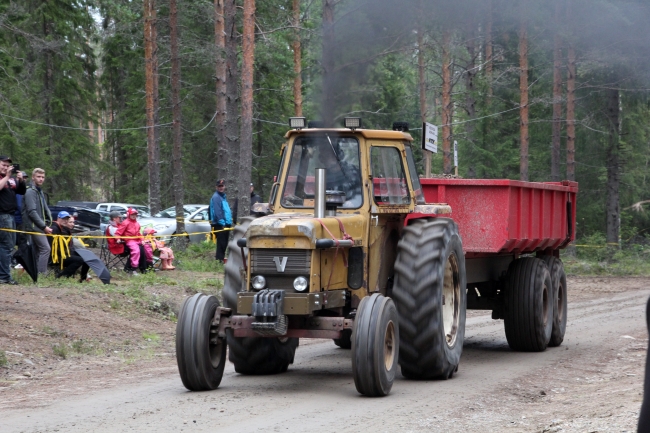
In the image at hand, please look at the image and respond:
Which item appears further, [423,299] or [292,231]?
[423,299]

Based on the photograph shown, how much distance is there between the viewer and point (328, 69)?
33.2 feet

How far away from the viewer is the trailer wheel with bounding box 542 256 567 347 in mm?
12867

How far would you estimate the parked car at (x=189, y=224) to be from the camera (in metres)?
30.1

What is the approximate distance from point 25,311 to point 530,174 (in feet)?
94.8

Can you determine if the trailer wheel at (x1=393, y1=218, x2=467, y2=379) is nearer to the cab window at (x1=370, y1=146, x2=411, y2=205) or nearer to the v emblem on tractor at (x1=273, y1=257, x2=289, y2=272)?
the cab window at (x1=370, y1=146, x2=411, y2=205)

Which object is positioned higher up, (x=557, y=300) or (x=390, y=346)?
(x=557, y=300)

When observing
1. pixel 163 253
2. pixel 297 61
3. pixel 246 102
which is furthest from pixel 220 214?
pixel 297 61

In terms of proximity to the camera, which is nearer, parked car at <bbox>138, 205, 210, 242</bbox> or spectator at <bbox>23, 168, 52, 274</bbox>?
spectator at <bbox>23, 168, 52, 274</bbox>

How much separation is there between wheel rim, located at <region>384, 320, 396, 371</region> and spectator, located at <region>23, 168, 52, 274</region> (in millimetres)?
7920

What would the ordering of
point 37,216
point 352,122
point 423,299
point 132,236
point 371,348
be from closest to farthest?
1. point 371,348
2. point 423,299
3. point 352,122
4. point 37,216
5. point 132,236

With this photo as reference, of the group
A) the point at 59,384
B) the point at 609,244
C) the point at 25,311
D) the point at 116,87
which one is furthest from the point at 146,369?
the point at 116,87

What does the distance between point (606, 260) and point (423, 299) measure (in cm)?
2236

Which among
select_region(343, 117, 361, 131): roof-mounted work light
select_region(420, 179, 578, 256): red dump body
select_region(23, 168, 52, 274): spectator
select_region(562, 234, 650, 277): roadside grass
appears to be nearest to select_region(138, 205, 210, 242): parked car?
select_region(562, 234, 650, 277): roadside grass

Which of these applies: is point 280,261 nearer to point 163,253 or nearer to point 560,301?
point 560,301
